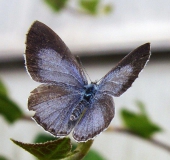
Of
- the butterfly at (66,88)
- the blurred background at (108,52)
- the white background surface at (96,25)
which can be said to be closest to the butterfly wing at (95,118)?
the butterfly at (66,88)

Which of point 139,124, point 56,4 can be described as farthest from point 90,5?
point 139,124

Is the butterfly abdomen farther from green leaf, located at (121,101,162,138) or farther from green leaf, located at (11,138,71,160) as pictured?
green leaf, located at (121,101,162,138)

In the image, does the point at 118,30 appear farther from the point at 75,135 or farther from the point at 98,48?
the point at 75,135

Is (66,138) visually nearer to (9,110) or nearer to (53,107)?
(53,107)

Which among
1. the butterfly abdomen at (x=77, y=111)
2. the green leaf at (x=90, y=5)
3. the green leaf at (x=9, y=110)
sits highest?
the butterfly abdomen at (x=77, y=111)

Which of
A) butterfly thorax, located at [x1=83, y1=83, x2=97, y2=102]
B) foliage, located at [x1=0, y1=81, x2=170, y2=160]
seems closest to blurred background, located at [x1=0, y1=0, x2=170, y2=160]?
foliage, located at [x1=0, y1=81, x2=170, y2=160]

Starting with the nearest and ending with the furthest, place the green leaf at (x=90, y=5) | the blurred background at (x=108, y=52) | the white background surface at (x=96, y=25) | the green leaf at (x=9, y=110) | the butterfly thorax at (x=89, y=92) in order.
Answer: the butterfly thorax at (x=89, y=92) → the green leaf at (x=9, y=110) → the green leaf at (x=90, y=5) → the blurred background at (x=108, y=52) → the white background surface at (x=96, y=25)

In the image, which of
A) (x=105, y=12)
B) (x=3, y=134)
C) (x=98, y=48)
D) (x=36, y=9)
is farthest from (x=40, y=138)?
(x=36, y=9)

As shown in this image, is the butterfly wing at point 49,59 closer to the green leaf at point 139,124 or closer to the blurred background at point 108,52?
the green leaf at point 139,124
